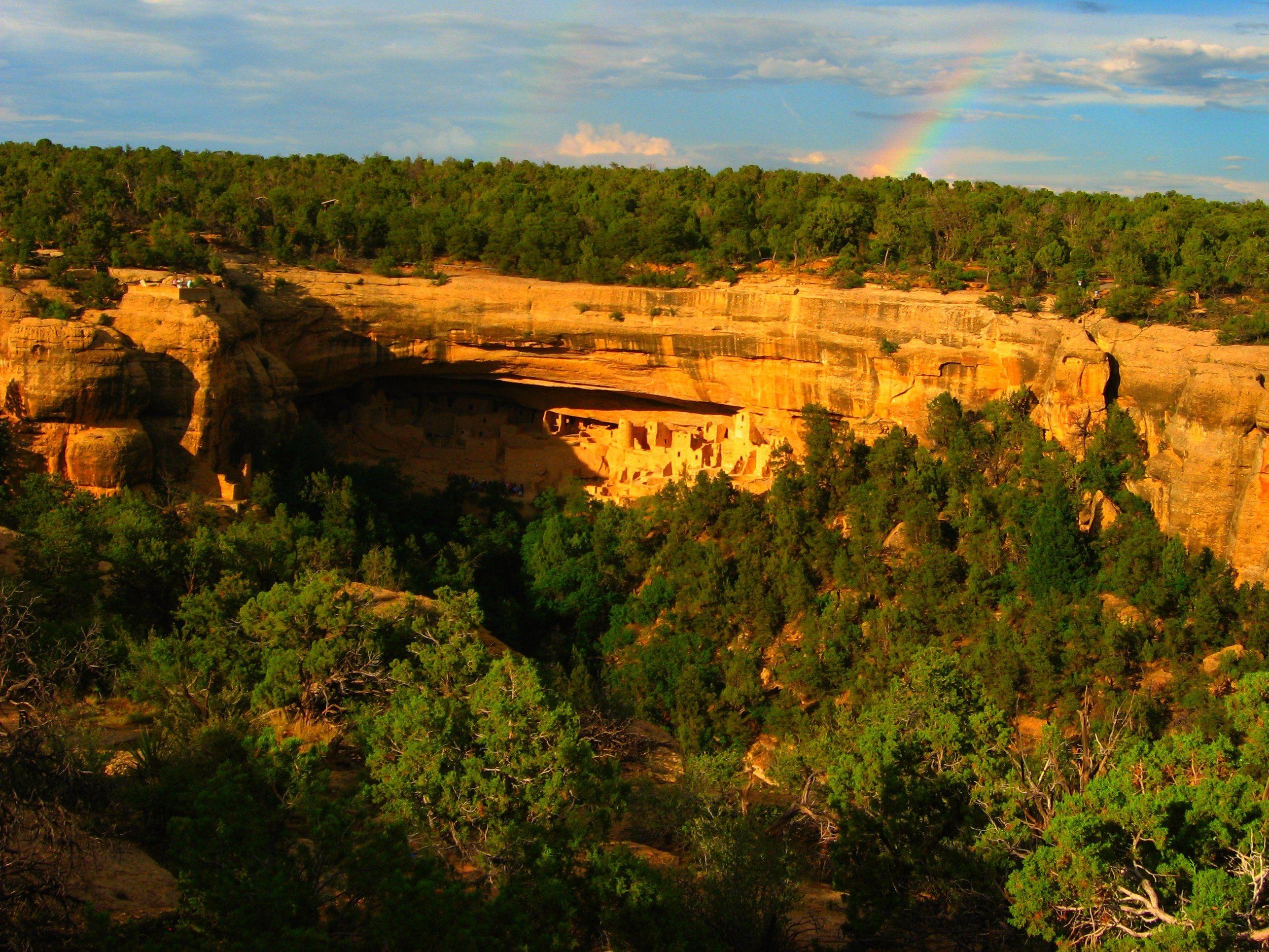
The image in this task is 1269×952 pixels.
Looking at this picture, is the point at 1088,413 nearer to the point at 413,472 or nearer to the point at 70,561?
the point at 413,472

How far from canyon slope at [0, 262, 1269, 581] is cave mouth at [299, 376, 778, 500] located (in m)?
0.05

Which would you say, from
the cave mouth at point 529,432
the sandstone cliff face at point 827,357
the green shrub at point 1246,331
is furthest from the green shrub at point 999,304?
the cave mouth at point 529,432

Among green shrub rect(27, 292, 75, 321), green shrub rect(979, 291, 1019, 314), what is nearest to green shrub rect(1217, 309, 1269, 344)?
green shrub rect(979, 291, 1019, 314)

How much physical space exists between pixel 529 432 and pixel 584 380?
2.32 meters

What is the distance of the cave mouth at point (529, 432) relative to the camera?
86.3 ft

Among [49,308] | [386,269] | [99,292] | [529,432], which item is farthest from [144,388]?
[529,432]

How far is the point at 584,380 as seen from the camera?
2661 cm

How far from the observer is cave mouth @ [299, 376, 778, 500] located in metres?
26.3

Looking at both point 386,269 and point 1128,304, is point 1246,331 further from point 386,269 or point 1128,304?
point 386,269

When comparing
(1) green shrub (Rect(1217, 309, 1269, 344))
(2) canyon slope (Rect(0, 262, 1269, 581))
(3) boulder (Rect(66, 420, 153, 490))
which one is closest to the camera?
(3) boulder (Rect(66, 420, 153, 490))

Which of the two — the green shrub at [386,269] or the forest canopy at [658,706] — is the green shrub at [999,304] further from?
the green shrub at [386,269]

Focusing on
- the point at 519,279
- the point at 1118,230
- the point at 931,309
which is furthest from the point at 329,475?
the point at 1118,230

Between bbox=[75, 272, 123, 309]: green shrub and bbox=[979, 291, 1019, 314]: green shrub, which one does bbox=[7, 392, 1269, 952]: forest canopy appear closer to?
bbox=[979, 291, 1019, 314]: green shrub

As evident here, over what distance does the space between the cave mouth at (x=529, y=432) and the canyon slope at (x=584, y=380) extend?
0.17ft
